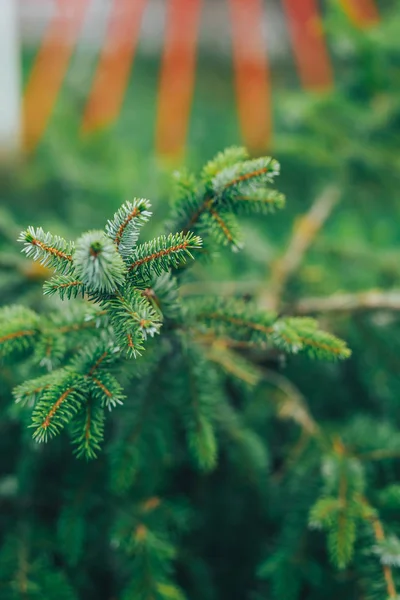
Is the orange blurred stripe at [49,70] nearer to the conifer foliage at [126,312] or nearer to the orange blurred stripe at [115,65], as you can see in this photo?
the orange blurred stripe at [115,65]

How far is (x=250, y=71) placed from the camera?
3000 millimetres

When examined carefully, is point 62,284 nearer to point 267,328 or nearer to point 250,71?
point 267,328

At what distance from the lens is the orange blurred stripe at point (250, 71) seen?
2.40 metres

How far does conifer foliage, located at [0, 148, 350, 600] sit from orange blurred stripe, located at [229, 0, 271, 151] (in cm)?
170

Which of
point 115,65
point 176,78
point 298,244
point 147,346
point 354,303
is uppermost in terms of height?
point 176,78

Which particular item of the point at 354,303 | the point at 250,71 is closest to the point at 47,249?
the point at 354,303

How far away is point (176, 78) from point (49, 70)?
0.62 metres

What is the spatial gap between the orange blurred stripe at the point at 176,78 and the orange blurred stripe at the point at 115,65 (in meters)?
0.21

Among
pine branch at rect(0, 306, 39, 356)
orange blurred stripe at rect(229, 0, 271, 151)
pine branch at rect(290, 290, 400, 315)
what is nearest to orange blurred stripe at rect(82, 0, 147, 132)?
orange blurred stripe at rect(229, 0, 271, 151)

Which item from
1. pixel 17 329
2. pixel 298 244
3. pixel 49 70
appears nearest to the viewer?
pixel 17 329

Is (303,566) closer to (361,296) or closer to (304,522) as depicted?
(304,522)

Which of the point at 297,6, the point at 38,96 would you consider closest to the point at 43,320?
the point at 38,96

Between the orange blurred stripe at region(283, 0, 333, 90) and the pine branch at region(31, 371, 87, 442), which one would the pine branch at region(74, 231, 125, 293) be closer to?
the pine branch at region(31, 371, 87, 442)

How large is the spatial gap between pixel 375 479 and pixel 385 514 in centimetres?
9
